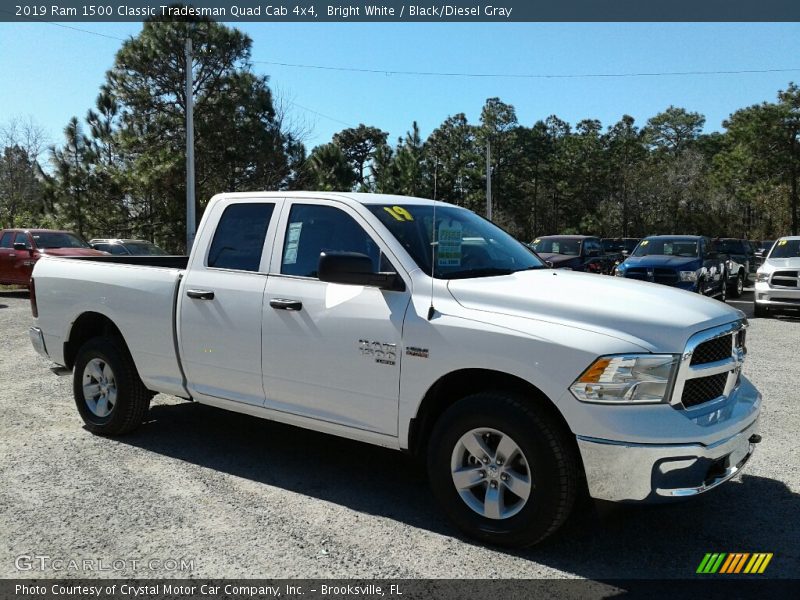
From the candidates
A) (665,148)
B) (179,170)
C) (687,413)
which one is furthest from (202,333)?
(665,148)

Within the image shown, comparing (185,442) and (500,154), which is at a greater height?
(500,154)

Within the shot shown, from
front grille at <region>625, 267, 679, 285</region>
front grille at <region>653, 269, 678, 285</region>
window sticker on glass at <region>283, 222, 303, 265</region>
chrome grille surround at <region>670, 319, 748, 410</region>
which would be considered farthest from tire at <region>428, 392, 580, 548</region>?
front grille at <region>653, 269, 678, 285</region>

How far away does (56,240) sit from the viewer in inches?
742

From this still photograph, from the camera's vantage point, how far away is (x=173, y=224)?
3055 centimetres

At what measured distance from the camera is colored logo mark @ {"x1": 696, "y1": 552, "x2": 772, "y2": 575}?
3.50m

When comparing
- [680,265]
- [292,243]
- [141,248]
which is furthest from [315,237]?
[141,248]

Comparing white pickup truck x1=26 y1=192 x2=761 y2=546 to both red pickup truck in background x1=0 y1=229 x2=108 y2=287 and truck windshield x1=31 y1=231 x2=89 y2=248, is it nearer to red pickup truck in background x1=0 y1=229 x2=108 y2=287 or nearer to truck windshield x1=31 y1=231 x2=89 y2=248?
red pickup truck in background x1=0 y1=229 x2=108 y2=287

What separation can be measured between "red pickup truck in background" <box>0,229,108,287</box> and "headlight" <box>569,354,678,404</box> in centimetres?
1719

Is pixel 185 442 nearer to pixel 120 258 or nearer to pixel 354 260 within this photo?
pixel 120 258

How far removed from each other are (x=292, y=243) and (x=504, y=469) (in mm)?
2053

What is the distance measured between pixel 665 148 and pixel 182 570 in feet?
297

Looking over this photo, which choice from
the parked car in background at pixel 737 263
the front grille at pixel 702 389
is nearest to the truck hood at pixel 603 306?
the front grille at pixel 702 389

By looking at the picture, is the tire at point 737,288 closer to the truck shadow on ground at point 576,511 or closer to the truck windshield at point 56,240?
the truck shadow on ground at point 576,511

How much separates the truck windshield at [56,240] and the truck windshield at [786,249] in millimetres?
17228
